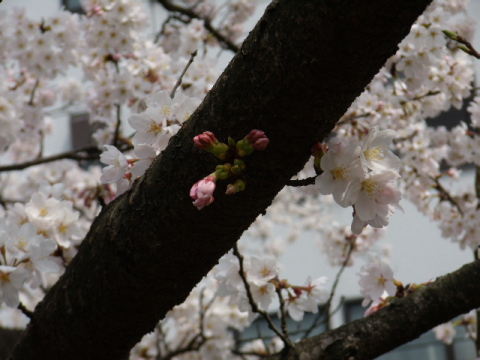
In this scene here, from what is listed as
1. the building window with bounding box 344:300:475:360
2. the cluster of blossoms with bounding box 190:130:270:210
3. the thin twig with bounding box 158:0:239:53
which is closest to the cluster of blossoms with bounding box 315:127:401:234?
the cluster of blossoms with bounding box 190:130:270:210

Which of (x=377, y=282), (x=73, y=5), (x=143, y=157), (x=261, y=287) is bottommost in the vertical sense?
(x=73, y=5)

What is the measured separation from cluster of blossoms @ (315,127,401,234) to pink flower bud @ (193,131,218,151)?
0.23 metres

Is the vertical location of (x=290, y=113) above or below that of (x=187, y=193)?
above

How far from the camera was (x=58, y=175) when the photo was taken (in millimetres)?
6176

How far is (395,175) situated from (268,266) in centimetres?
106

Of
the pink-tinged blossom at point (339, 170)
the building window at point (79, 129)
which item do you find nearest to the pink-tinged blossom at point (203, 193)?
the pink-tinged blossom at point (339, 170)

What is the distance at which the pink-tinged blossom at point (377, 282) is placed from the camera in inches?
83.4

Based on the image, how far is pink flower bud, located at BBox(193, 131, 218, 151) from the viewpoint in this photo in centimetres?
107

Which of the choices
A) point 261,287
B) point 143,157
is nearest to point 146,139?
point 143,157

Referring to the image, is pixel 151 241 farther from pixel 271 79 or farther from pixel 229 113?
pixel 271 79

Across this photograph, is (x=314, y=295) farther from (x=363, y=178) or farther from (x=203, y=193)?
(x=203, y=193)

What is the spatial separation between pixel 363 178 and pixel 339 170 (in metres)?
0.06

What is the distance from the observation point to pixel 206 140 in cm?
107

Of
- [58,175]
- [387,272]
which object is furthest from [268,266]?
[58,175]
